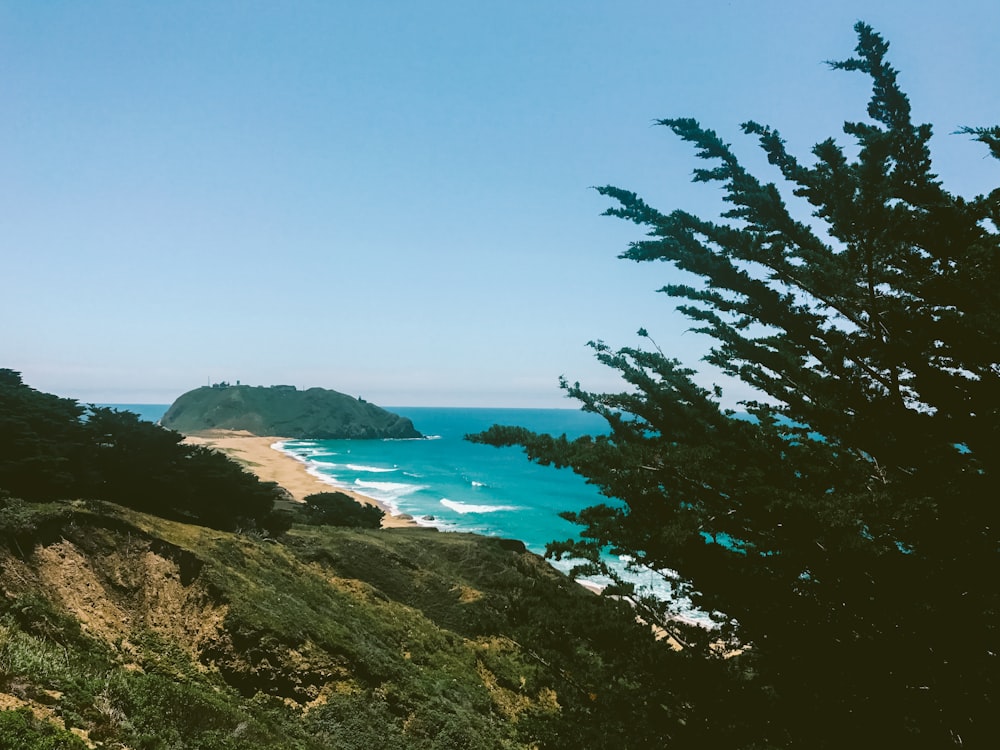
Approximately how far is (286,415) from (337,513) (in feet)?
534

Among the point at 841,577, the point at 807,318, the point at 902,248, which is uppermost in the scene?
the point at 902,248

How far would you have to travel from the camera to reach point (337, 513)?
35.6 metres

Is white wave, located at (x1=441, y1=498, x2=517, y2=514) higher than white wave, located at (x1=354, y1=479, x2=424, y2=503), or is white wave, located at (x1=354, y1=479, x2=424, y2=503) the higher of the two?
white wave, located at (x1=354, y1=479, x2=424, y2=503)

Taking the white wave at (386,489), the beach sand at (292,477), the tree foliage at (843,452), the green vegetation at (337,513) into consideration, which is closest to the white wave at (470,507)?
the white wave at (386,489)

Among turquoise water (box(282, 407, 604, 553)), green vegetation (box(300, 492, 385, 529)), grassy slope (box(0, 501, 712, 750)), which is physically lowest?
turquoise water (box(282, 407, 604, 553))

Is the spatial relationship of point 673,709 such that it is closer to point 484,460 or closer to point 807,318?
point 807,318

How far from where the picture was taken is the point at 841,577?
666 cm

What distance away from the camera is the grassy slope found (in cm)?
773

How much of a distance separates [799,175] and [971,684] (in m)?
7.39

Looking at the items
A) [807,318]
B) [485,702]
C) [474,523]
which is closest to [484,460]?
[474,523]

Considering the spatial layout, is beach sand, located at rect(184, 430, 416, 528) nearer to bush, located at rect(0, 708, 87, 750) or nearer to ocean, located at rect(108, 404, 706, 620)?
ocean, located at rect(108, 404, 706, 620)

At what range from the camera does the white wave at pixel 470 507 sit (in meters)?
65.2

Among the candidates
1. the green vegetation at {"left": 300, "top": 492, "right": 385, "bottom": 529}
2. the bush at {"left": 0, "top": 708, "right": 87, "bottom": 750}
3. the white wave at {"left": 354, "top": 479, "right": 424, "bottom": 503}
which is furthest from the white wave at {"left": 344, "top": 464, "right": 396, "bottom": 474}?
the bush at {"left": 0, "top": 708, "right": 87, "bottom": 750}

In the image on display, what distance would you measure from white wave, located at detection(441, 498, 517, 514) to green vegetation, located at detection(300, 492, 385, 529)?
91.9ft
